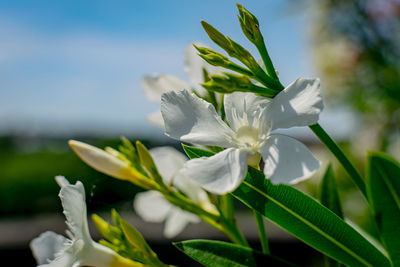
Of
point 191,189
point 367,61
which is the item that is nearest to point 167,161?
point 191,189

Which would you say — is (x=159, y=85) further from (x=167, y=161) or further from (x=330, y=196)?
(x=330, y=196)

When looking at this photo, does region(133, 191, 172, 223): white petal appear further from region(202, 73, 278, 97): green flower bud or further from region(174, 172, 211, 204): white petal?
region(202, 73, 278, 97): green flower bud

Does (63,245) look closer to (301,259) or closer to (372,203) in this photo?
(372,203)

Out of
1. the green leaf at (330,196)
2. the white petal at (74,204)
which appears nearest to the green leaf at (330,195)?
the green leaf at (330,196)

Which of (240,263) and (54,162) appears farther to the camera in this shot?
(54,162)

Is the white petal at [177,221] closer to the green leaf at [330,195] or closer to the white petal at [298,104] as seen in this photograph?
the green leaf at [330,195]

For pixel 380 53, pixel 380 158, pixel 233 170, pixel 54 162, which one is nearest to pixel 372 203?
pixel 380 158
